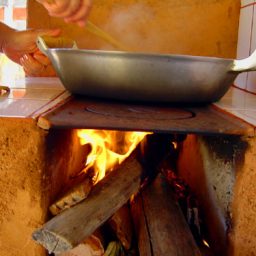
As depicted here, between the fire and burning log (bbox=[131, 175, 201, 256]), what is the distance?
111 mm

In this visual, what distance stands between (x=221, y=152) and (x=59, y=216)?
0.36m

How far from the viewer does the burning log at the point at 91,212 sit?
0.70 m

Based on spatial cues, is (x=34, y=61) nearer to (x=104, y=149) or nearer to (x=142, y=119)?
(x=104, y=149)

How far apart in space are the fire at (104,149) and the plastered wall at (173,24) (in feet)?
2.11

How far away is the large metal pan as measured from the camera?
0.82 metres

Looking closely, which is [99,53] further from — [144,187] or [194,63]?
[144,187]

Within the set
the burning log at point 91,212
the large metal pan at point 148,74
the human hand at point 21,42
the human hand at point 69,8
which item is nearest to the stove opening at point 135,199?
the burning log at point 91,212

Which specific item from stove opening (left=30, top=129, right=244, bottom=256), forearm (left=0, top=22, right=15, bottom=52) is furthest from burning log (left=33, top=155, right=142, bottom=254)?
forearm (left=0, top=22, right=15, bottom=52)

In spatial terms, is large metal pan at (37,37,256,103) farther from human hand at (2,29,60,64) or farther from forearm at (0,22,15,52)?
forearm at (0,22,15,52)

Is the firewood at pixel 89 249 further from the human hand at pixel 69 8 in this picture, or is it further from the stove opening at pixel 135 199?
the human hand at pixel 69 8

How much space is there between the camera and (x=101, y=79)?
86 centimetres

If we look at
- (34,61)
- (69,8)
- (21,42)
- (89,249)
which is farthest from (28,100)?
(21,42)

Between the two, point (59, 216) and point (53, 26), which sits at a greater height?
point (53, 26)

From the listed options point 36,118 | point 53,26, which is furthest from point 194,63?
point 53,26
